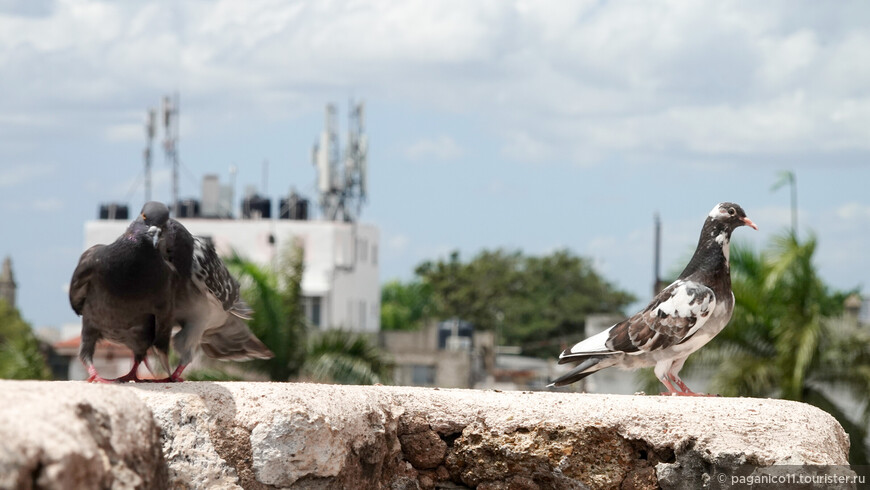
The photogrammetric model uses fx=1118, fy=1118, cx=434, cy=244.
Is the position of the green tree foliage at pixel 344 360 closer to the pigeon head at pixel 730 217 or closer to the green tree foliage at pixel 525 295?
the pigeon head at pixel 730 217

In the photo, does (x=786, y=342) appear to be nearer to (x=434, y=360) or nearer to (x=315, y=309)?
(x=434, y=360)

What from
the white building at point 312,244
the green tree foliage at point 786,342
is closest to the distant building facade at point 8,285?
the white building at point 312,244

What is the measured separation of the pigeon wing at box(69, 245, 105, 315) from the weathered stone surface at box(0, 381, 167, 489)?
5.14ft

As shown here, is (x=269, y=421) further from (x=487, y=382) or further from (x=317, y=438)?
(x=487, y=382)

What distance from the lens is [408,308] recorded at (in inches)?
2736

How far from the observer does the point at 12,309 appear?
1620 inches

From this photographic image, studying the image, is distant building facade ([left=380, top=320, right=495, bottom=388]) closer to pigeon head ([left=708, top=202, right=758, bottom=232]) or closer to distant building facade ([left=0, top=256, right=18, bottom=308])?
distant building facade ([left=0, top=256, right=18, bottom=308])

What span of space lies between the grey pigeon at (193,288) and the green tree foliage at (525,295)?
1909 inches

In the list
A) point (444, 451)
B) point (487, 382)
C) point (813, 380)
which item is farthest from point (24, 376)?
point (487, 382)

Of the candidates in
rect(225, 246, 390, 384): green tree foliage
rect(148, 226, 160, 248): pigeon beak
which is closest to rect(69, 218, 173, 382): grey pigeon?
rect(148, 226, 160, 248): pigeon beak

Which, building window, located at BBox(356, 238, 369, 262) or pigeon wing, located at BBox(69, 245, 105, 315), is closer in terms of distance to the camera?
pigeon wing, located at BBox(69, 245, 105, 315)

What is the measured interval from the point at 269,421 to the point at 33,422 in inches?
50.9

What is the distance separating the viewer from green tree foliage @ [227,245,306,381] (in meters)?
16.8

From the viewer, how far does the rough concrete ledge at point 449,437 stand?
12.8 feet
